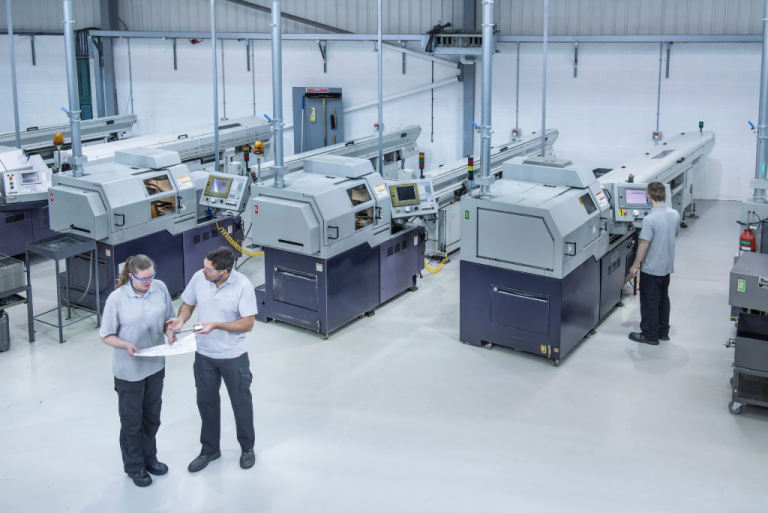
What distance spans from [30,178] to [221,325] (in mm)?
4735

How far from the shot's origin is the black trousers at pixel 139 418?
11.9 feet

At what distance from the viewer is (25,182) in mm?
7328

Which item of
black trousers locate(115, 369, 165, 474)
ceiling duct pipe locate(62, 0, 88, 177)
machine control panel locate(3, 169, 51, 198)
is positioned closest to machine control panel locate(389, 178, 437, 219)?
ceiling duct pipe locate(62, 0, 88, 177)

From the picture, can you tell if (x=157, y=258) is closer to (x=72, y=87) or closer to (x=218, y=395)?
(x=72, y=87)

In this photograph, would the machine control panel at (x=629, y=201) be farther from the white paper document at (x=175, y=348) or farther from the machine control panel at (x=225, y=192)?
the white paper document at (x=175, y=348)

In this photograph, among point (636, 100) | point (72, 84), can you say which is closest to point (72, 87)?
point (72, 84)

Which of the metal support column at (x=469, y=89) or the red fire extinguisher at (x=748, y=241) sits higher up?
the metal support column at (x=469, y=89)

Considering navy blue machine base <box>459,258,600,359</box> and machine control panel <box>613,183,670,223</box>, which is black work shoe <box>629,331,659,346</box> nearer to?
navy blue machine base <box>459,258,600,359</box>

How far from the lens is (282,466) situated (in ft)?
13.2

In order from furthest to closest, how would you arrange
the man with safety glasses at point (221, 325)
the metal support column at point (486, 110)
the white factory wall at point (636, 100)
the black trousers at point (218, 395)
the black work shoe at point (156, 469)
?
1. the white factory wall at point (636, 100)
2. the metal support column at point (486, 110)
3. the black work shoe at point (156, 469)
4. the black trousers at point (218, 395)
5. the man with safety glasses at point (221, 325)

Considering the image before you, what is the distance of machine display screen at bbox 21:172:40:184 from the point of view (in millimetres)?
7316

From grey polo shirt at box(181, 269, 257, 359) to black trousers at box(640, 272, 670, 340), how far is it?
3.15 metres

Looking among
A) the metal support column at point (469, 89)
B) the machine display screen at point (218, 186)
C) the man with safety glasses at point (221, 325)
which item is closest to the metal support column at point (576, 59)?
the metal support column at point (469, 89)

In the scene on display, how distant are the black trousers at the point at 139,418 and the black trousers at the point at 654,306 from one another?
3.53m
